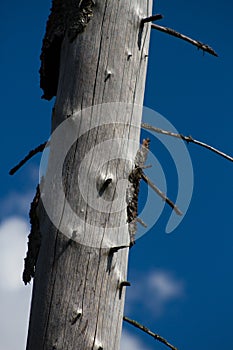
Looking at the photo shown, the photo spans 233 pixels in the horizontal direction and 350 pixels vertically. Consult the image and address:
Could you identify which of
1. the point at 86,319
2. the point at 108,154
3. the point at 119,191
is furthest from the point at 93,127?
the point at 86,319

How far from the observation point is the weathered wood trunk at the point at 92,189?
386 cm

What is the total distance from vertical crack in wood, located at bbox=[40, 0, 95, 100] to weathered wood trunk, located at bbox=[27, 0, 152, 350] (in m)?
0.06

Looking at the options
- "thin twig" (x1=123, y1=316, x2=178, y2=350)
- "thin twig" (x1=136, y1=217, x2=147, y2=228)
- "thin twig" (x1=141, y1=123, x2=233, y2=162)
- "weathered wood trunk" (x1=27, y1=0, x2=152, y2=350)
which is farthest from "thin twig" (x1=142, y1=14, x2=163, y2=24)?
"thin twig" (x1=123, y1=316, x2=178, y2=350)

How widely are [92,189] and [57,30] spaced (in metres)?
1.29

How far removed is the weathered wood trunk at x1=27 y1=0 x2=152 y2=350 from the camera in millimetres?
3859

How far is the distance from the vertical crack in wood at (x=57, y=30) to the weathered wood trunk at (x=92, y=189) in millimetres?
56

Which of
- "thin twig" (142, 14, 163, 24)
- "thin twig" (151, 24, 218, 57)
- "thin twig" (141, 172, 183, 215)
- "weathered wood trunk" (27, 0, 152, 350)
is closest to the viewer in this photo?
"weathered wood trunk" (27, 0, 152, 350)

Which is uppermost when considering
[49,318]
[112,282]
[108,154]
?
[108,154]

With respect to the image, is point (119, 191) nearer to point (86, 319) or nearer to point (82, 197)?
point (82, 197)

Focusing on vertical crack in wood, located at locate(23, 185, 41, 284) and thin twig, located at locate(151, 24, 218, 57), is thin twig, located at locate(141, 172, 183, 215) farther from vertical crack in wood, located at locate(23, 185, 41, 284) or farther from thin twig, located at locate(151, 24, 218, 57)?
thin twig, located at locate(151, 24, 218, 57)

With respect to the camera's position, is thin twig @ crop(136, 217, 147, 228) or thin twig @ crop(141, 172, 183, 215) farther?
thin twig @ crop(141, 172, 183, 215)

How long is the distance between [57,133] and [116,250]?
92cm

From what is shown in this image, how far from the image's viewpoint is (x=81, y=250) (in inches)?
155

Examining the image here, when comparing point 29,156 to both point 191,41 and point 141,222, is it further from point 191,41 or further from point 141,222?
point 191,41
